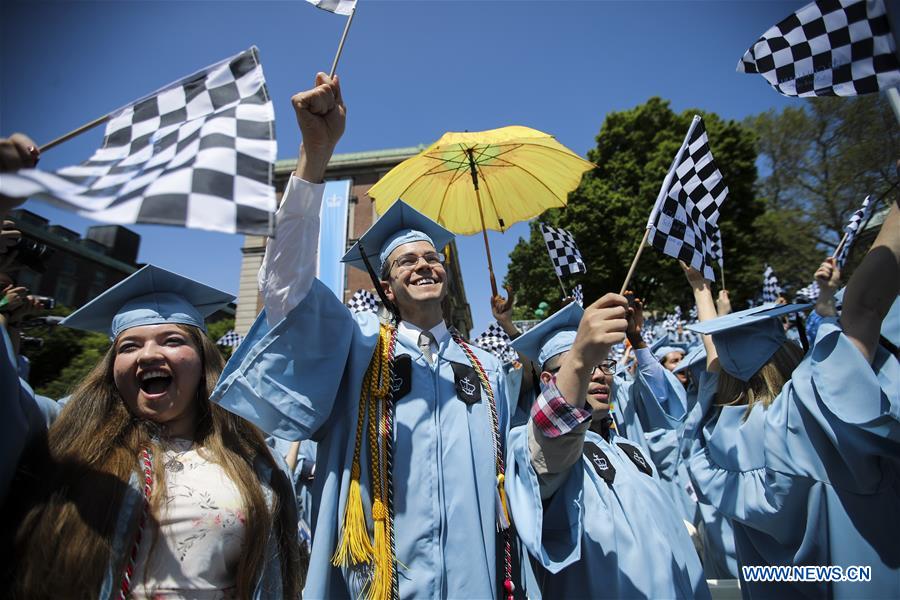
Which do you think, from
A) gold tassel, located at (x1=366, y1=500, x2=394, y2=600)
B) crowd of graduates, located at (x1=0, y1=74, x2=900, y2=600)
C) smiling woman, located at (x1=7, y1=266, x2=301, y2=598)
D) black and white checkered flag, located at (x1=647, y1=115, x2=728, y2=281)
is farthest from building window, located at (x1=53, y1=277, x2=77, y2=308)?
black and white checkered flag, located at (x1=647, y1=115, x2=728, y2=281)

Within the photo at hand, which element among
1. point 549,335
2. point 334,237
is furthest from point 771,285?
point 334,237

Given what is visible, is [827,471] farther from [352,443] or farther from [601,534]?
[352,443]

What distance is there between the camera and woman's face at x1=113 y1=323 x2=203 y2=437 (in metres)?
1.93

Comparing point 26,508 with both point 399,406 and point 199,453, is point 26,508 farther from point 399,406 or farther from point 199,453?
point 399,406

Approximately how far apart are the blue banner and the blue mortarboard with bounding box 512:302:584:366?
15.9 feet

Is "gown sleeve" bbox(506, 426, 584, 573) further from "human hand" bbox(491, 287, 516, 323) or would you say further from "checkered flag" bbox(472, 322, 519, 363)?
"checkered flag" bbox(472, 322, 519, 363)

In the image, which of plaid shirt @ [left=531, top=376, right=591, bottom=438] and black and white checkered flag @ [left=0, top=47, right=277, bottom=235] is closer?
black and white checkered flag @ [left=0, top=47, right=277, bottom=235]

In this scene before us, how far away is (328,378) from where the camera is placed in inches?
75.4

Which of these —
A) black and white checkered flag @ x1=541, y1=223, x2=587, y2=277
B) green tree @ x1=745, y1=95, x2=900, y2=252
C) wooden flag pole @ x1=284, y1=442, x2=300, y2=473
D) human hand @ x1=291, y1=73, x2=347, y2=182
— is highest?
green tree @ x1=745, y1=95, x2=900, y2=252

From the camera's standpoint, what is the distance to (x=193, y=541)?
172 cm

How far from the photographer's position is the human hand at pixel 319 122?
1730 millimetres

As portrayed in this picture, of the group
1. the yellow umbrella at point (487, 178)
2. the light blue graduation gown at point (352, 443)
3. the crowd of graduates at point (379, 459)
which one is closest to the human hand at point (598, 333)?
the crowd of graduates at point (379, 459)

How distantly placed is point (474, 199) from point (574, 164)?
0.98m

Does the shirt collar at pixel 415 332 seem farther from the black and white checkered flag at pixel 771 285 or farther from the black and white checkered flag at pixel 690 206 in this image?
the black and white checkered flag at pixel 771 285
